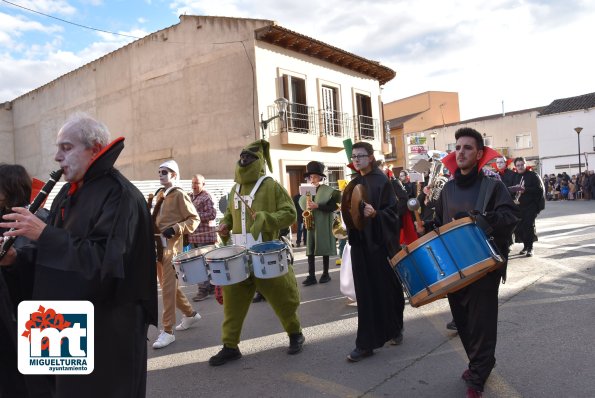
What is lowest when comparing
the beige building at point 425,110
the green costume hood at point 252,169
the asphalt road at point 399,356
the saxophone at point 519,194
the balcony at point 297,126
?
the asphalt road at point 399,356

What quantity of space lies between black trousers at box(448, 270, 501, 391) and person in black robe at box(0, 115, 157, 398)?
7.44 feet

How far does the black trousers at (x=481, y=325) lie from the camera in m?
3.48

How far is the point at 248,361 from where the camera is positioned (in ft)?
15.3

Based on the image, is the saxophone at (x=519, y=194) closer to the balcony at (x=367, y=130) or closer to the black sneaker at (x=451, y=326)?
the black sneaker at (x=451, y=326)

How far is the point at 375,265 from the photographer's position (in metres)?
4.63

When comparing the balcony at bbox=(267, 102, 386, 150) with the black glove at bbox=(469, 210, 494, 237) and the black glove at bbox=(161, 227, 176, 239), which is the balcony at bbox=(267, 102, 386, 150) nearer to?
the black glove at bbox=(161, 227, 176, 239)

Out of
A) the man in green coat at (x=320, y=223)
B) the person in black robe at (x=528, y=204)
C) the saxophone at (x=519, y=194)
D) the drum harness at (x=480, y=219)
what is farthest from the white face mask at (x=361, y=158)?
the person in black robe at (x=528, y=204)

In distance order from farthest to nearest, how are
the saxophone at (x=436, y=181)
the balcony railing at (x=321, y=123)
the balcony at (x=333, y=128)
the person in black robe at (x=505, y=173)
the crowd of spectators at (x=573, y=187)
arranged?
the crowd of spectators at (x=573, y=187), the balcony at (x=333, y=128), the balcony railing at (x=321, y=123), the person in black robe at (x=505, y=173), the saxophone at (x=436, y=181)

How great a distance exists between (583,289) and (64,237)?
658cm

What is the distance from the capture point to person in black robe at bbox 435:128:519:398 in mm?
3494

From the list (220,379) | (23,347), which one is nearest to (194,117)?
(220,379)

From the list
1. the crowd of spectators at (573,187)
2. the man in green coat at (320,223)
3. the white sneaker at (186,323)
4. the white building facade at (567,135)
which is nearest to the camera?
the white sneaker at (186,323)

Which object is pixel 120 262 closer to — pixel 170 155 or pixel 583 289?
pixel 583 289

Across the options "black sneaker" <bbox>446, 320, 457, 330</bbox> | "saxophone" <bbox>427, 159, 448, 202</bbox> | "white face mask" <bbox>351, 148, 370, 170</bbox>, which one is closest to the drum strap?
"white face mask" <bbox>351, 148, 370, 170</bbox>
